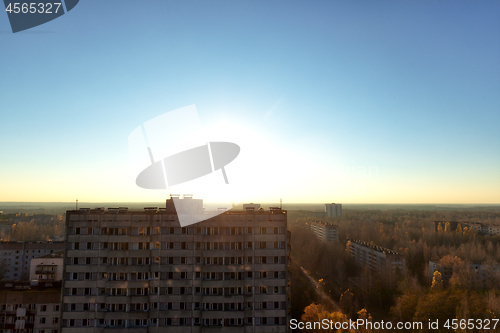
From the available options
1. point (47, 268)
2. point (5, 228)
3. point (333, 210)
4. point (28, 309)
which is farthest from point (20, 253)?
point (333, 210)

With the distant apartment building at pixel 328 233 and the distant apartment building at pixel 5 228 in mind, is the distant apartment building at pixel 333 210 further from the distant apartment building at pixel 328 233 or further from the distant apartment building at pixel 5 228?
the distant apartment building at pixel 5 228

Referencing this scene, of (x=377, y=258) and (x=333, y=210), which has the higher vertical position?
(x=333, y=210)

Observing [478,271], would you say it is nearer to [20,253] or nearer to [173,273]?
[173,273]

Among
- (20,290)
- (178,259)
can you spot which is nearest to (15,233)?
(20,290)

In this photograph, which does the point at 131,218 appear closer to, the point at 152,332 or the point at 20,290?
the point at 152,332

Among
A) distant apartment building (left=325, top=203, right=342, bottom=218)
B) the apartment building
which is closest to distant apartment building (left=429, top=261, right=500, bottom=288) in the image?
the apartment building

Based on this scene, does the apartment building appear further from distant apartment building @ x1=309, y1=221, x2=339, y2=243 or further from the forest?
distant apartment building @ x1=309, y1=221, x2=339, y2=243

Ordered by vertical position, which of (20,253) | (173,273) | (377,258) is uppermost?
(173,273)
